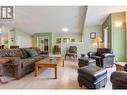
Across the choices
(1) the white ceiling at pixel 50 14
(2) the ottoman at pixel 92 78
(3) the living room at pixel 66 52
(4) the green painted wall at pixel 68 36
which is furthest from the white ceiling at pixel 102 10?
(4) the green painted wall at pixel 68 36

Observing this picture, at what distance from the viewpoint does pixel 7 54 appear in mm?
4656

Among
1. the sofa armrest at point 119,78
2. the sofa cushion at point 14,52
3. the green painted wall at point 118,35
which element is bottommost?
the sofa armrest at point 119,78

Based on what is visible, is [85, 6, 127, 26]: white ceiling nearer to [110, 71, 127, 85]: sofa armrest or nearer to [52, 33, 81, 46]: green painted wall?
[110, 71, 127, 85]: sofa armrest

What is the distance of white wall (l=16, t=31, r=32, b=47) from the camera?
41.4 feet

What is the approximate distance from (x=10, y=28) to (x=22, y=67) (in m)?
8.35

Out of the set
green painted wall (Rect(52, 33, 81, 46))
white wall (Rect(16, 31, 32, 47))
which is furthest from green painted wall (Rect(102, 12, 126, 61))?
white wall (Rect(16, 31, 32, 47))

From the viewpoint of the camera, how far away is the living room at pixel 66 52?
322cm

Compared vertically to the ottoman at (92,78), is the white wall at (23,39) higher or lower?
higher

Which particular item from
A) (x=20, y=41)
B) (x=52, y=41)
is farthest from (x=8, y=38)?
(x=52, y=41)

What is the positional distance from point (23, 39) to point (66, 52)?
6.50 m

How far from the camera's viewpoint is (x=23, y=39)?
1387cm

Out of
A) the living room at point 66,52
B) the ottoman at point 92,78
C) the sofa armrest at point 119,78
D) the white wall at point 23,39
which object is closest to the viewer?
the sofa armrest at point 119,78

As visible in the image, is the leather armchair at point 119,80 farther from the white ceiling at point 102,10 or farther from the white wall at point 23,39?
the white wall at point 23,39
